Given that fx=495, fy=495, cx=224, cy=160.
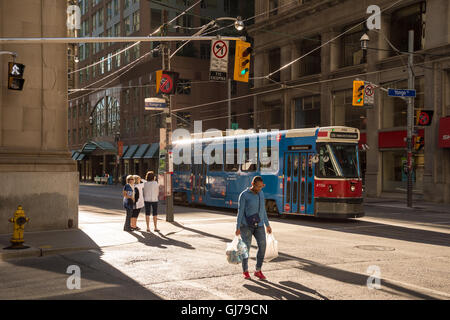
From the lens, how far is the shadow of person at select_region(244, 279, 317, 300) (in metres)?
7.33

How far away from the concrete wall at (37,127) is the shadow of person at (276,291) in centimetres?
894

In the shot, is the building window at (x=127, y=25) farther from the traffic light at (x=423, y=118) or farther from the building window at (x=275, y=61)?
the traffic light at (x=423, y=118)

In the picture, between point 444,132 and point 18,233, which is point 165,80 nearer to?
point 18,233

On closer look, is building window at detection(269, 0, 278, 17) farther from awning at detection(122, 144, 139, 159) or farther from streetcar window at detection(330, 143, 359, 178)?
streetcar window at detection(330, 143, 359, 178)

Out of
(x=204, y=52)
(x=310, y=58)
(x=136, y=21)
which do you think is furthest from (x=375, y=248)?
(x=136, y=21)

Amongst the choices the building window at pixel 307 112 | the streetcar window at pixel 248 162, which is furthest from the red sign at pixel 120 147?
the streetcar window at pixel 248 162

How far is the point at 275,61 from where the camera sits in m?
42.7

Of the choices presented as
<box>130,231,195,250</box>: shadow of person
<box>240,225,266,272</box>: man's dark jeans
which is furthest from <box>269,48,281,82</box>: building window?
<box>240,225,266,272</box>: man's dark jeans

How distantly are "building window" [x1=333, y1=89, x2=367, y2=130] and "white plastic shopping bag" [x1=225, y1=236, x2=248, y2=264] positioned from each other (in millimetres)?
27867

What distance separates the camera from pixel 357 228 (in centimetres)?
1662

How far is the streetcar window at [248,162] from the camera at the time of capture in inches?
846

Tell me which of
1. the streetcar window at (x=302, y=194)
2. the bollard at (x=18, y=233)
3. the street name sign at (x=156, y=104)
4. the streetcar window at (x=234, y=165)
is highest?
the street name sign at (x=156, y=104)
